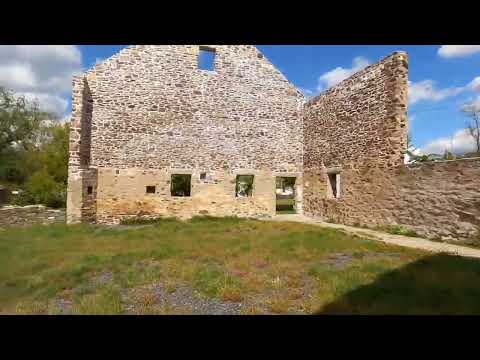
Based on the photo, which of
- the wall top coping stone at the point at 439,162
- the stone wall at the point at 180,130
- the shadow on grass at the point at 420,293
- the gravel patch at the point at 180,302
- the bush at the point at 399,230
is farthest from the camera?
the stone wall at the point at 180,130

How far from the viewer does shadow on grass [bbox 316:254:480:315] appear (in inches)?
150

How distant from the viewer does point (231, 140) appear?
45.1 ft

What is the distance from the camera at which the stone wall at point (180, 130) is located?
1216 centimetres

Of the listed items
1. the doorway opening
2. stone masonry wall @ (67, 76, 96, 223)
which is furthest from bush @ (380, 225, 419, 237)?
stone masonry wall @ (67, 76, 96, 223)

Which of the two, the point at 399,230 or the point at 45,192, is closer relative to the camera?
the point at 399,230

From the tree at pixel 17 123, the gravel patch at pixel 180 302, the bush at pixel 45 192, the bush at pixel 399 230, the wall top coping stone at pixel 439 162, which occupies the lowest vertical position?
the gravel patch at pixel 180 302

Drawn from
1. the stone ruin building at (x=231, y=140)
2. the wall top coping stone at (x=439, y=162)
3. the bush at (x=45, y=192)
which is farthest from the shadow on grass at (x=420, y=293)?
the bush at (x=45, y=192)

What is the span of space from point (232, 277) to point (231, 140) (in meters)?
9.12

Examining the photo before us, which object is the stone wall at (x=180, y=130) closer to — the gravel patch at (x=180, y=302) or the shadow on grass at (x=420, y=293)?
the gravel patch at (x=180, y=302)

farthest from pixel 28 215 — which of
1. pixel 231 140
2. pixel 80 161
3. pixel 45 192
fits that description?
pixel 231 140

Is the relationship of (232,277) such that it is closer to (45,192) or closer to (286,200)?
(45,192)

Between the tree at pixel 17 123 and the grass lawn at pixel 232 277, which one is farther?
the tree at pixel 17 123

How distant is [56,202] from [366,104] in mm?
14860

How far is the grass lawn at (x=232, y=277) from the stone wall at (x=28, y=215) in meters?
3.12
